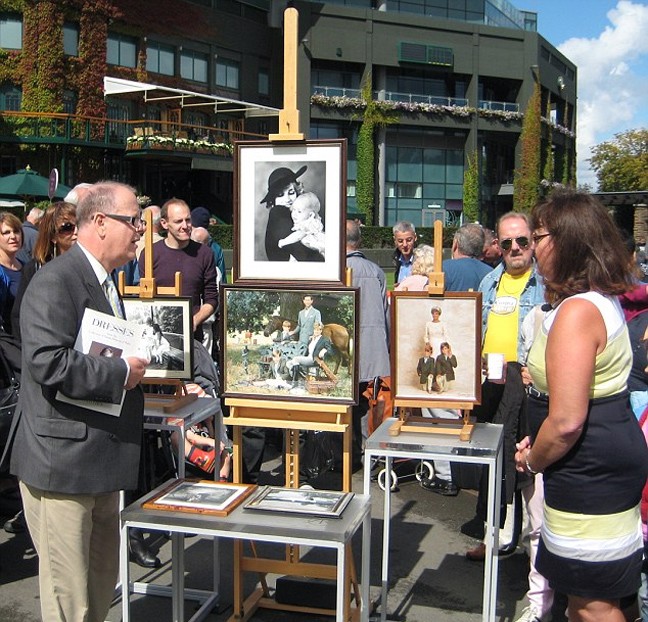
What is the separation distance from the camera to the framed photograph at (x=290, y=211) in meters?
3.70

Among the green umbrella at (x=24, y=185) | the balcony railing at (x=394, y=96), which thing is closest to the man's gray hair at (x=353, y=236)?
the green umbrella at (x=24, y=185)

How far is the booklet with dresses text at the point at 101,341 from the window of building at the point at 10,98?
2948cm

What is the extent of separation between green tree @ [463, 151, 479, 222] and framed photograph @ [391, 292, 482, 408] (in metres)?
40.8

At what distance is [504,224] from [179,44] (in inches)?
1306

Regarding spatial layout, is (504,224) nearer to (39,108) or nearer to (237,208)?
(237,208)

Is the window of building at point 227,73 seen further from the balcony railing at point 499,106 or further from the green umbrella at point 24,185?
the green umbrella at point 24,185

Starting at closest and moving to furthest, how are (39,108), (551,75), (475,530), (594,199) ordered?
(594,199), (475,530), (39,108), (551,75)

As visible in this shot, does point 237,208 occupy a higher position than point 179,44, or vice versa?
point 179,44

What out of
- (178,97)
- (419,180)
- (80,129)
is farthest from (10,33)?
(419,180)

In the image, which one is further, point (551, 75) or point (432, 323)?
point (551, 75)

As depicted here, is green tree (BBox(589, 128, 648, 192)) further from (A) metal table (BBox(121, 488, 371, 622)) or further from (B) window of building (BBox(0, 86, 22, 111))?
(A) metal table (BBox(121, 488, 371, 622))

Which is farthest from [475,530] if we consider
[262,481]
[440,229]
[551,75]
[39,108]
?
[551,75]

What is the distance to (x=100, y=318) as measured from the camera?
2.88 meters

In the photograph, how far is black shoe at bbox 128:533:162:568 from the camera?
4.51 metres
